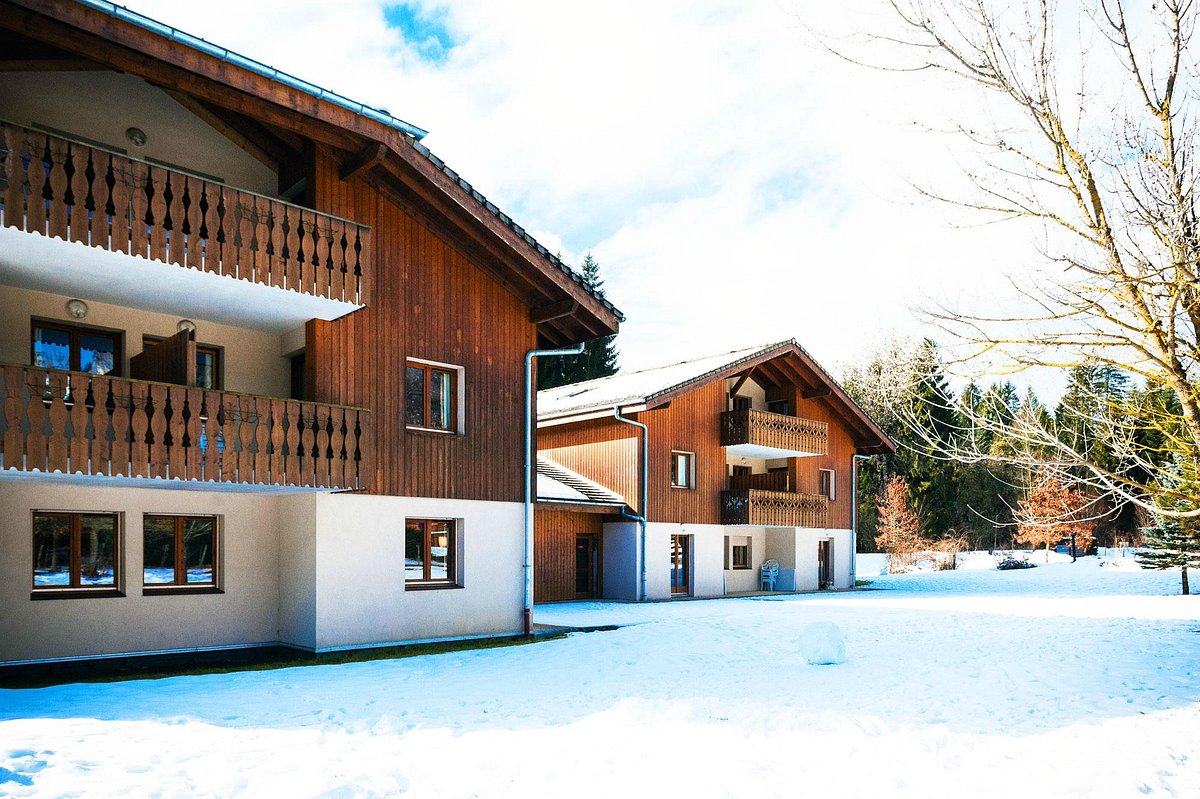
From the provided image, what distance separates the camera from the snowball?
13.3 meters

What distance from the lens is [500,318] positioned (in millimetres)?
16188

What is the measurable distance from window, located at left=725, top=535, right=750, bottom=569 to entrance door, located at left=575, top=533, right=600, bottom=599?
5.20 m

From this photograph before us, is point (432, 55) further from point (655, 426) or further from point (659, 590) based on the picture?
point (659, 590)

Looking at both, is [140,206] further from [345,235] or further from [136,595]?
[136,595]

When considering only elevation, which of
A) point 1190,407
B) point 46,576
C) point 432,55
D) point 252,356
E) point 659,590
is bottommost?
point 659,590

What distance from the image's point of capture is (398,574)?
14.3 meters

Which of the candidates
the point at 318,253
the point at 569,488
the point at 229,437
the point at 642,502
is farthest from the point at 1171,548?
the point at 229,437

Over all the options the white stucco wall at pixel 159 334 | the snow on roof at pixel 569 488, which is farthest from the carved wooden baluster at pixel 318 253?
the snow on roof at pixel 569 488

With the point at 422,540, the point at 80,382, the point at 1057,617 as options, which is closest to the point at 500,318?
the point at 422,540

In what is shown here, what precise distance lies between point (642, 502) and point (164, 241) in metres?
16.0

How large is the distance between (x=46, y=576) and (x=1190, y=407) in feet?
43.6

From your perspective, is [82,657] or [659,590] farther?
[659,590]

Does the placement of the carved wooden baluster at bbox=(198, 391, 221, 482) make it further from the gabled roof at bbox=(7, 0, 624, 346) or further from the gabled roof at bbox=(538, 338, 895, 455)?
the gabled roof at bbox=(538, 338, 895, 455)

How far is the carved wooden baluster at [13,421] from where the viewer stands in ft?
31.8
